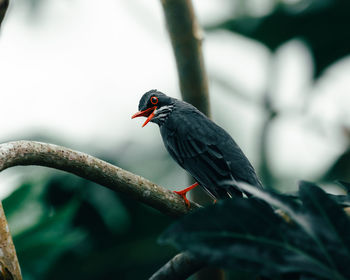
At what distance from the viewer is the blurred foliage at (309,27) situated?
25.5 feet

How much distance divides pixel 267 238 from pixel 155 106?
2.56 m

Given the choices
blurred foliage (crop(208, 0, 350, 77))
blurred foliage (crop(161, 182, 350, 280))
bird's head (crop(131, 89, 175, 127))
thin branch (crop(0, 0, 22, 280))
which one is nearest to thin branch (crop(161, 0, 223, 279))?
bird's head (crop(131, 89, 175, 127))

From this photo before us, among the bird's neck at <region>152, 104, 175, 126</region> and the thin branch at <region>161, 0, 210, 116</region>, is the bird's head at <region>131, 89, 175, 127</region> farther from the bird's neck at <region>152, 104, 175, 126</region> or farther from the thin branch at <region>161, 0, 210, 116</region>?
the thin branch at <region>161, 0, 210, 116</region>

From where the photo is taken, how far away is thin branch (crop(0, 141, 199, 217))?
7.39 feet

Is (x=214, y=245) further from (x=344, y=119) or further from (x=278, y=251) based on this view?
(x=344, y=119)

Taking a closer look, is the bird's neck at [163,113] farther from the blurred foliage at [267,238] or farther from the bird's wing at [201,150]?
the blurred foliage at [267,238]

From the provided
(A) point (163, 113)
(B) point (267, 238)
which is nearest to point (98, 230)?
(A) point (163, 113)

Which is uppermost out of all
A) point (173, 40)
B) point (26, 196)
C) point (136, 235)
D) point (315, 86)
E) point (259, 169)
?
point (173, 40)

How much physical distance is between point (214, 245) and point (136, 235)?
5394 millimetres

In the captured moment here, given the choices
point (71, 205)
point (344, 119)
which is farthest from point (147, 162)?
point (344, 119)

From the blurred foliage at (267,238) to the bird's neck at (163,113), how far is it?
2.49 meters

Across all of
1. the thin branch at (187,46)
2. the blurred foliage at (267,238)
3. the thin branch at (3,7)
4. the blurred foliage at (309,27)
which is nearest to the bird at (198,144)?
the thin branch at (187,46)

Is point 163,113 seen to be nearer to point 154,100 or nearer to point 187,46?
point 154,100

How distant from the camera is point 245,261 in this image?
1226 millimetres
